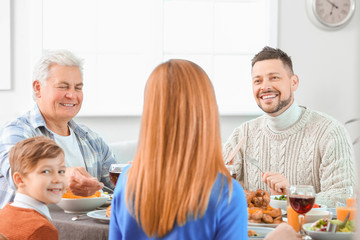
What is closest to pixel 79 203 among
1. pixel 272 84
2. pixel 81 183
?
pixel 81 183

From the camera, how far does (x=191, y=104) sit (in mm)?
1021

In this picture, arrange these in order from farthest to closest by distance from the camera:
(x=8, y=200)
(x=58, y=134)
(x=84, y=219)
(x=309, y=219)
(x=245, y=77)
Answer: (x=245, y=77) → (x=58, y=134) → (x=8, y=200) → (x=84, y=219) → (x=309, y=219)

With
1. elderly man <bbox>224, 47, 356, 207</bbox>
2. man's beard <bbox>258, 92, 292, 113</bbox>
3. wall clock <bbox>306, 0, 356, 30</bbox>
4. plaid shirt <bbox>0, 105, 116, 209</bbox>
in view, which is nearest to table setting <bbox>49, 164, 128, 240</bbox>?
plaid shirt <bbox>0, 105, 116, 209</bbox>

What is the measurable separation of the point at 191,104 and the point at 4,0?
3.44 metres

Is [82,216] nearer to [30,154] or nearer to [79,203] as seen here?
[79,203]

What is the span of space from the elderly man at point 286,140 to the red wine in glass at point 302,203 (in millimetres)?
1020

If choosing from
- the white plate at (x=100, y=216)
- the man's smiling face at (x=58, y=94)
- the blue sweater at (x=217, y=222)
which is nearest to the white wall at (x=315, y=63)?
the man's smiling face at (x=58, y=94)

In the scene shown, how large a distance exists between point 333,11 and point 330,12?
0.03 meters

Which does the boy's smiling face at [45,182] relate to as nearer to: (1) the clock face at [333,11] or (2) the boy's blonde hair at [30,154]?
(2) the boy's blonde hair at [30,154]

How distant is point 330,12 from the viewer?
445cm

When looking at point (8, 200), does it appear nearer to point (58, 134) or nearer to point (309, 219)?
point (58, 134)

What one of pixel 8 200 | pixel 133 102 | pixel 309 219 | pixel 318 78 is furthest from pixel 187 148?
pixel 318 78

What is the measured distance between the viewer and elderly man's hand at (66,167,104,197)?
1808 millimetres

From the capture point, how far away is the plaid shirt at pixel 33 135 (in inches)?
81.2
